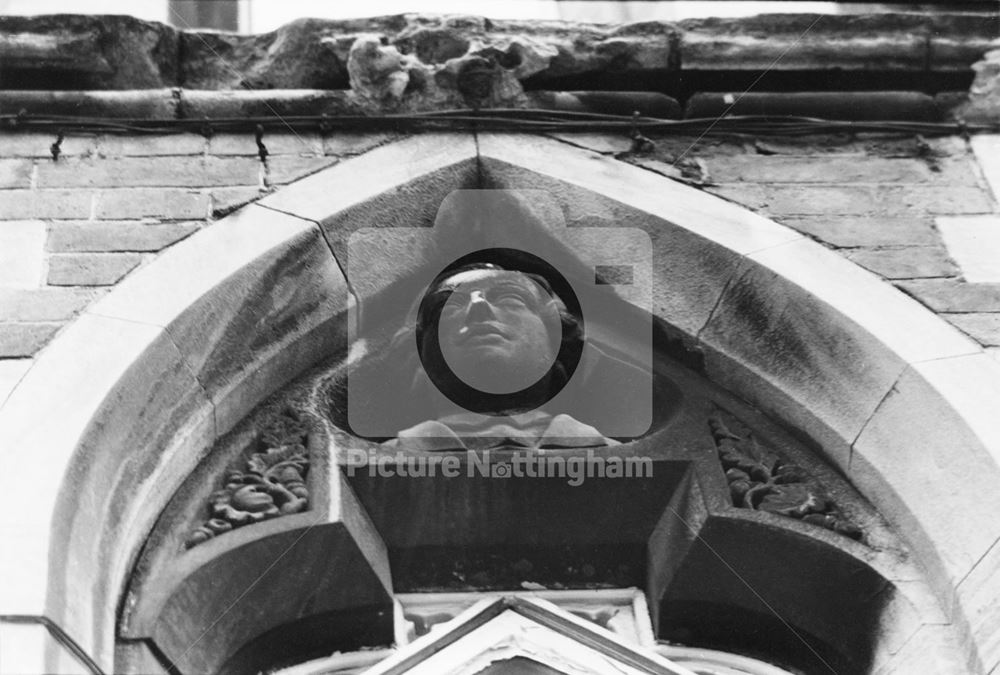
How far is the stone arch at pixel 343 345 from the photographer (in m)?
3.13

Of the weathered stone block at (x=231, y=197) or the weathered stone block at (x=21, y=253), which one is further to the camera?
the weathered stone block at (x=231, y=197)

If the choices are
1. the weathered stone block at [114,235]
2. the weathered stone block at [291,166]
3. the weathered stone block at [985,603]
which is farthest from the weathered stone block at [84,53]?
the weathered stone block at [985,603]

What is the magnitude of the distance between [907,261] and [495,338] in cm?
93

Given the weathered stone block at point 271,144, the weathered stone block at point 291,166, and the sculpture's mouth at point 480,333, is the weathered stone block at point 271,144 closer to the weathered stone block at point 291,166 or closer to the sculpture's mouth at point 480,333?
the weathered stone block at point 291,166

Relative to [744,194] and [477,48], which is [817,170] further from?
[477,48]

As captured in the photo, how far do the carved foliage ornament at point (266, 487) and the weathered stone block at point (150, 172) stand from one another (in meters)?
0.65

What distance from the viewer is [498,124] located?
4.19 meters

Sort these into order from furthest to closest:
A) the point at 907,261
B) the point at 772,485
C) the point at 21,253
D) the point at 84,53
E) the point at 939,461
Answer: the point at 84,53, the point at 907,261, the point at 21,253, the point at 772,485, the point at 939,461

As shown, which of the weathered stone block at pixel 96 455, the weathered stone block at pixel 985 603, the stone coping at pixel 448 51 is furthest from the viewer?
the stone coping at pixel 448 51

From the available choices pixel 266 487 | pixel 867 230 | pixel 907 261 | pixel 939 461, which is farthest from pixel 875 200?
pixel 266 487

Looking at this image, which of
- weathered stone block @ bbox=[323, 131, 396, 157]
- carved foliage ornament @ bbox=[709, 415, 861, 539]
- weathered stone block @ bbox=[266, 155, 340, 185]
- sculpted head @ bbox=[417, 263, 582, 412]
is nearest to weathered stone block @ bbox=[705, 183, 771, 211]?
sculpted head @ bbox=[417, 263, 582, 412]

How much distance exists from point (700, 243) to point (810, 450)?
1.71 feet

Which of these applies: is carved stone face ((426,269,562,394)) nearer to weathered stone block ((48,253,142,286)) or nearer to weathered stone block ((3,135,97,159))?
weathered stone block ((48,253,142,286))

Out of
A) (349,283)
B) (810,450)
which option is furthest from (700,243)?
(349,283)
